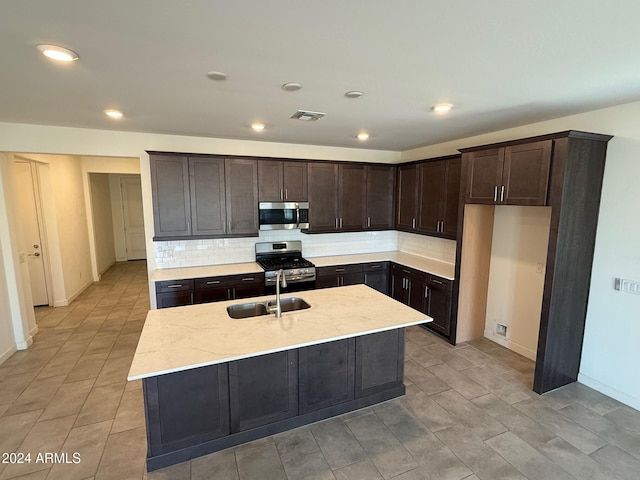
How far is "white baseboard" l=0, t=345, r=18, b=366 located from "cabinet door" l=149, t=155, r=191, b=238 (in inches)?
80.0

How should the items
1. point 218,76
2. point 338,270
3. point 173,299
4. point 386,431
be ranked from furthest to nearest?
point 338,270
point 173,299
point 386,431
point 218,76

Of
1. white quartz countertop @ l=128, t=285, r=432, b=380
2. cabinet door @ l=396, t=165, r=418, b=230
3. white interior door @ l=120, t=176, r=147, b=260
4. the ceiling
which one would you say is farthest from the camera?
white interior door @ l=120, t=176, r=147, b=260

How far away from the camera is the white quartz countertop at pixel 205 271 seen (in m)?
3.91

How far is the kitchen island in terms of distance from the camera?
2094 millimetres

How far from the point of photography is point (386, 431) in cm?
252

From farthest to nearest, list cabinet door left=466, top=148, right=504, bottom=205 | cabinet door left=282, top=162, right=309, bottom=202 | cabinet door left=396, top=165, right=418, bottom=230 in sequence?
cabinet door left=396, top=165, right=418, bottom=230, cabinet door left=282, top=162, right=309, bottom=202, cabinet door left=466, top=148, right=504, bottom=205

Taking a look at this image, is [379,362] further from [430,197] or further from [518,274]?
[430,197]

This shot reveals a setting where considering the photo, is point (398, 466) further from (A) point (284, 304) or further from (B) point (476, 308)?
(B) point (476, 308)

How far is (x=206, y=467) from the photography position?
2156mm

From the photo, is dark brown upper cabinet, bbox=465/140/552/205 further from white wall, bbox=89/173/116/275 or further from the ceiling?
white wall, bbox=89/173/116/275

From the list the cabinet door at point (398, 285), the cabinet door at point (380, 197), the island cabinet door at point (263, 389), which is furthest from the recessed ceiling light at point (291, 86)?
the cabinet door at point (398, 285)

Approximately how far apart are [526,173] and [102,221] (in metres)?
8.81

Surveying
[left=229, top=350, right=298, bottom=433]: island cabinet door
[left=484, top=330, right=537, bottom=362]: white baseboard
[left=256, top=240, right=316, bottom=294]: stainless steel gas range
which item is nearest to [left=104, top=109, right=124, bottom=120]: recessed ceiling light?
[left=256, top=240, right=316, bottom=294]: stainless steel gas range

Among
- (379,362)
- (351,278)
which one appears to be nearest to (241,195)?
(351,278)
